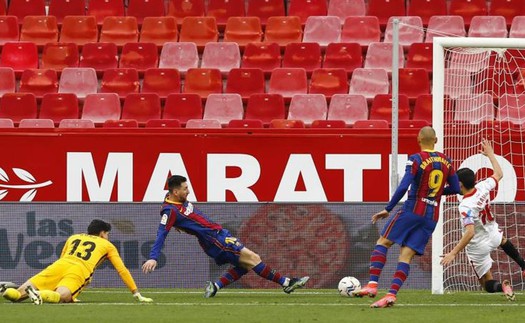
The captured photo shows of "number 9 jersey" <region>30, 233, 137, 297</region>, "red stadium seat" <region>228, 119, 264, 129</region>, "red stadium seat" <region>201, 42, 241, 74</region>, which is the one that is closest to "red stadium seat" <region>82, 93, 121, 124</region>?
"red stadium seat" <region>201, 42, 241, 74</region>

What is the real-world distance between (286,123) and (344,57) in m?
2.66

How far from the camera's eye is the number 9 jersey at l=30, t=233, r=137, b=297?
12.2 meters

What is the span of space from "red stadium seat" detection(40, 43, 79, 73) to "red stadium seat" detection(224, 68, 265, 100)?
2659 millimetres

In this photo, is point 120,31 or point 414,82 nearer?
point 414,82

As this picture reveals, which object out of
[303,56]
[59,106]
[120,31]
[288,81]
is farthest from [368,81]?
[59,106]

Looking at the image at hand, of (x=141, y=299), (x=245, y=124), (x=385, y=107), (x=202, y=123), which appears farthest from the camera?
(x=385, y=107)

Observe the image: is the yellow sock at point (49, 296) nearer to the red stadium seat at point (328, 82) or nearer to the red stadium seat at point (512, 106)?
the red stadium seat at point (512, 106)

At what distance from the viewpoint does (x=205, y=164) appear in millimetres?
15625

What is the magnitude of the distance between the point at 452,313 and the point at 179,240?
4.77 metres

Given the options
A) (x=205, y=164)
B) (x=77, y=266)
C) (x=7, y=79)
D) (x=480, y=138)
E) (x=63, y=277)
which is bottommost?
(x=63, y=277)

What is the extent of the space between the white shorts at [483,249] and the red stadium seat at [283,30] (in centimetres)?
735

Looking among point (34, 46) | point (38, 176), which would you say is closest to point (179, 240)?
point (38, 176)

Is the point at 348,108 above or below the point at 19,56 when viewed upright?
below

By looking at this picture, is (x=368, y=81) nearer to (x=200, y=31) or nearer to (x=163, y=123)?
(x=200, y=31)
